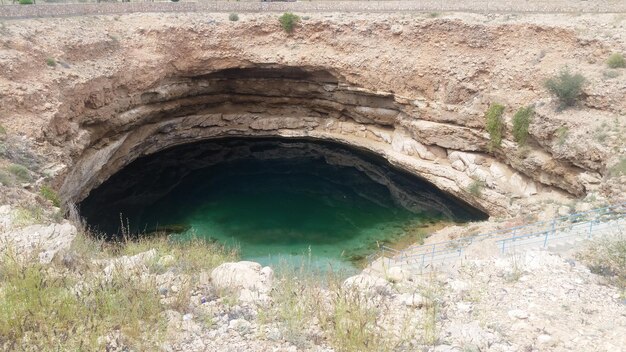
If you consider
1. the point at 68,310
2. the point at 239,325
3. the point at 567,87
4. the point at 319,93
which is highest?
the point at 567,87

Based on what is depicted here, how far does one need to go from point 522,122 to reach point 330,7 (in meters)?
15.0

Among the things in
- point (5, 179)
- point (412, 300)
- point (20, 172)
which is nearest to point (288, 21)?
point (20, 172)

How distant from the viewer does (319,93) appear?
31.4 meters

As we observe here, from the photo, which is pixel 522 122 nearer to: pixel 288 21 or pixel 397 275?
pixel 288 21

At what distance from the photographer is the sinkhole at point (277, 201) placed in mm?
21078

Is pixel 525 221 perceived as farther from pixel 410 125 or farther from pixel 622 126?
pixel 410 125

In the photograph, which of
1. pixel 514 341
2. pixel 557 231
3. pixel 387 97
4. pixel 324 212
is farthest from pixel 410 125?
pixel 514 341

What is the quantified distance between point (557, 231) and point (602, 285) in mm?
4680

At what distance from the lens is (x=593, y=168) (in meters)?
19.1

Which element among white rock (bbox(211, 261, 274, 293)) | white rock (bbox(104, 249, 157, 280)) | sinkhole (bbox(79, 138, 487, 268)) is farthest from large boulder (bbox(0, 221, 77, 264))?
sinkhole (bbox(79, 138, 487, 268))

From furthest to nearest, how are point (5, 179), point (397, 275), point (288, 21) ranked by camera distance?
point (288, 21), point (5, 179), point (397, 275)

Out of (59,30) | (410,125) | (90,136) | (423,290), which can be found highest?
(59,30)

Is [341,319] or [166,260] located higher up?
[341,319]

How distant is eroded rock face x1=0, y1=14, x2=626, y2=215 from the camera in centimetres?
2077
